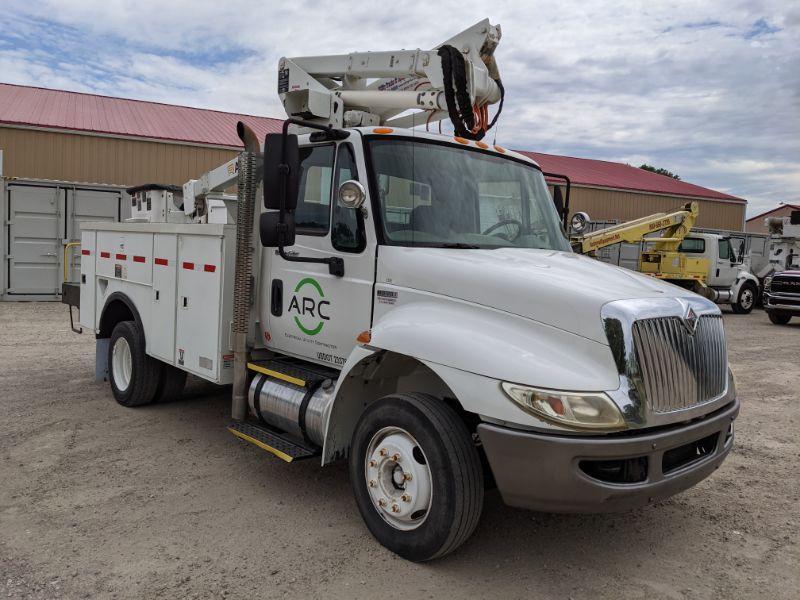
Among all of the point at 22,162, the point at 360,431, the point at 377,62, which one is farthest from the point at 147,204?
the point at 22,162

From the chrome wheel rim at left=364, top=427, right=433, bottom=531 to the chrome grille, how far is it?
3.96 ft

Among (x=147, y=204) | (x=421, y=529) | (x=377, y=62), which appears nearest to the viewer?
(x=421, y=529)

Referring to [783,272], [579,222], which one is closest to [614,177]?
[783,272]

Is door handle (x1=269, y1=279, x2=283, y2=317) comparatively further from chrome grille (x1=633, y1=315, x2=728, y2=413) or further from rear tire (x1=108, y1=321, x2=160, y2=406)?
chrome grille (x1=633, y1=315, x2=728, y2=413)

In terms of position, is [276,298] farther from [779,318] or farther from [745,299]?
[745,299]

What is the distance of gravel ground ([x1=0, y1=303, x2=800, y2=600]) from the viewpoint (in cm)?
344

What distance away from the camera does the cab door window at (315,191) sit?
14.4ft

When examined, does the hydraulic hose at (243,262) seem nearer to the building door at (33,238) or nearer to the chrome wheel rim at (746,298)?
the building door at (33,238)

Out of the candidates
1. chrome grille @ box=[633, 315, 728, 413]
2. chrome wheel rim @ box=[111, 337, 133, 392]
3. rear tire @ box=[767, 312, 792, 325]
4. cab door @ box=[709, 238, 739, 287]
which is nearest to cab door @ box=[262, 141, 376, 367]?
chrome grille @ box=[633, 315, 728, 413]

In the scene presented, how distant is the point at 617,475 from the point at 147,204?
6.22 m

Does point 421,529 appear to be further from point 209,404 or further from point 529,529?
point 209,404

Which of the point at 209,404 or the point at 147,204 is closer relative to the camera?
the point at 209,404

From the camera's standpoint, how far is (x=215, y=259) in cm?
515

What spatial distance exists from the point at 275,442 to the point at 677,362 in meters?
2.60
